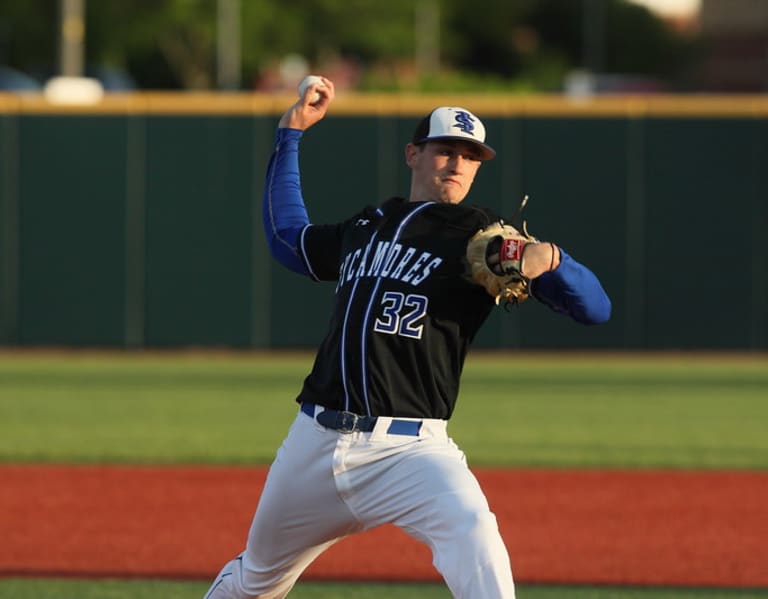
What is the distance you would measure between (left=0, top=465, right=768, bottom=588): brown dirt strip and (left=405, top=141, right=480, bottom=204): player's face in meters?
2.64

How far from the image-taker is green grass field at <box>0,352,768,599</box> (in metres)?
11.1

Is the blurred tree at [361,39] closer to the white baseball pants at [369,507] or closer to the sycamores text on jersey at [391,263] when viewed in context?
the sycamores text on jersey at [391,263]

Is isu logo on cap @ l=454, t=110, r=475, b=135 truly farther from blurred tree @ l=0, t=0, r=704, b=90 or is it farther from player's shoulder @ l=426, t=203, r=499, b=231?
blurred tree @ l=0, t=0, r=704, b=90

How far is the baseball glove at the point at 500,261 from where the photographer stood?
182 inches

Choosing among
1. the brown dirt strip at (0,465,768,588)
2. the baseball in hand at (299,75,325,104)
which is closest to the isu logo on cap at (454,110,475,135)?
the baseball in hand at (299,75,325,104)

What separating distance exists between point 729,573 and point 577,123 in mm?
12763

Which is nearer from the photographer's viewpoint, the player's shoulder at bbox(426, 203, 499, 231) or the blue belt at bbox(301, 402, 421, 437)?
the blue belt at bbox(301, 402, 421, 437)

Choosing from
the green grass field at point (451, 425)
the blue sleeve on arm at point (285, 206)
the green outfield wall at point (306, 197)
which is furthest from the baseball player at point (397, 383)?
the green outfield wall at point (306, 197)

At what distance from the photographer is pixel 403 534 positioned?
8.50m

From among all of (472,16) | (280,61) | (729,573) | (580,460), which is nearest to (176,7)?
(280,61)

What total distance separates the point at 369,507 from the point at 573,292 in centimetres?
90

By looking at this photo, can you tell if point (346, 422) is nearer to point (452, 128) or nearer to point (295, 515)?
point (295, 515)

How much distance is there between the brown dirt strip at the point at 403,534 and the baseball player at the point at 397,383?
7.90 feet

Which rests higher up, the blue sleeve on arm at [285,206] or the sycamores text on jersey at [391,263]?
the blue sleeve on arm at [285,206]
